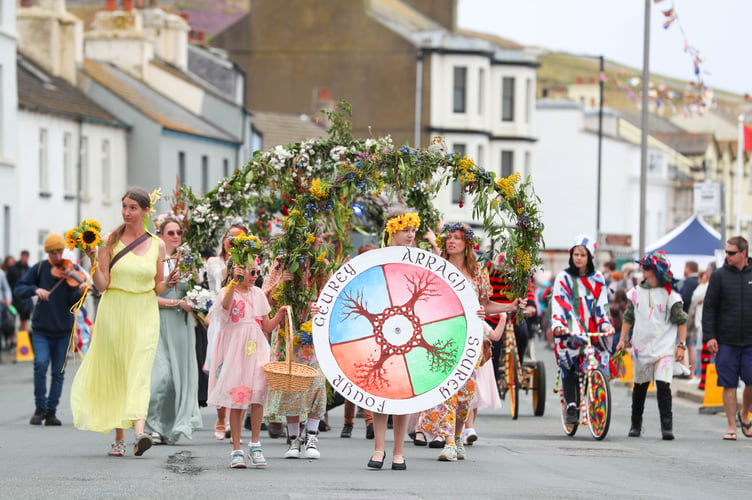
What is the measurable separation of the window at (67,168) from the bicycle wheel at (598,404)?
30.3m

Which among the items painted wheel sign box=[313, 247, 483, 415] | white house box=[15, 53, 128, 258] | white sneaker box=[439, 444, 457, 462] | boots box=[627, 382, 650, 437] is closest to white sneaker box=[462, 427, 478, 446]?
white sneaker box=[439, 444, 457, 462]

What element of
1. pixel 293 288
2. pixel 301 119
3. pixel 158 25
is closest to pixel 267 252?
pixel 293 288

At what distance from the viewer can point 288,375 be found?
37.3 feet

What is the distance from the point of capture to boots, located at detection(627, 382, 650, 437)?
15.7 meters

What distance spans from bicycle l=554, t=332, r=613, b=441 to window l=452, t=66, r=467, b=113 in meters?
54.6

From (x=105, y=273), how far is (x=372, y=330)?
2071 mm

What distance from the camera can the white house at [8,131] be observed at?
37.6m

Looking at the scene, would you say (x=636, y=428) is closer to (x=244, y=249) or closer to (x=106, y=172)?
(x=244, y=249)

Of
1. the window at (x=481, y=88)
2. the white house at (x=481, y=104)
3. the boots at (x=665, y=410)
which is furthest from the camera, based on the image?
the window at (x=481, y=88)

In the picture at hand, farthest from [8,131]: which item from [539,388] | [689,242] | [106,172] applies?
[539,388]

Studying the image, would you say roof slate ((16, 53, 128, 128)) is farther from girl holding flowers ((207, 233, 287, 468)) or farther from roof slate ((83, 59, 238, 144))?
girl holding flowers ((207, 233, 287, 468))

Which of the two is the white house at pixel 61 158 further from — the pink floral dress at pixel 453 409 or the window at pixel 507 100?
the pink floral dress at pixel 453 409

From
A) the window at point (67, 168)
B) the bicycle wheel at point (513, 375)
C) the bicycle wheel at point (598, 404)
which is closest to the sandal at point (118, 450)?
the bicycle wheel at point (598, 404)

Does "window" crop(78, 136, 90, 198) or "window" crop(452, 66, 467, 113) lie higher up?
"window" crop(452, 66, 467, 113)
